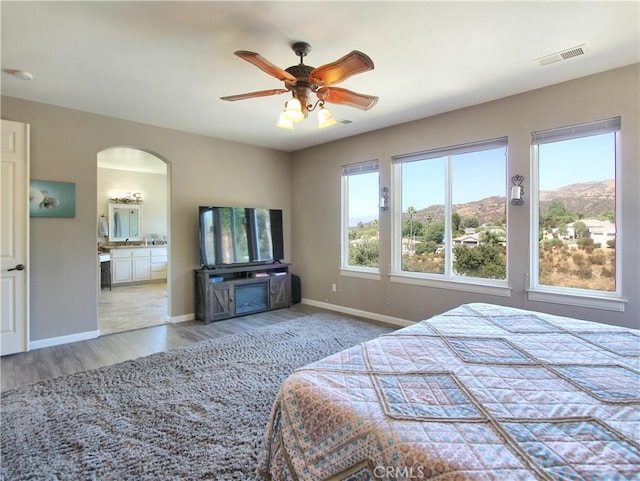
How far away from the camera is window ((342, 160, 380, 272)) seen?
4961 millimetres

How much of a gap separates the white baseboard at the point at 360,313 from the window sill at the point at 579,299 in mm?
1529

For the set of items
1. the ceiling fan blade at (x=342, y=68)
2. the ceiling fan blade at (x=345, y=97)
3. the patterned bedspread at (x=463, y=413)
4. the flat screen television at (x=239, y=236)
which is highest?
the ceiling fan blade at (x=345, y=97)

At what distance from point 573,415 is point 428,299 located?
3197 mm

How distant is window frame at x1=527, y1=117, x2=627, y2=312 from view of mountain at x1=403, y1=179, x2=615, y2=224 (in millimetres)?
71

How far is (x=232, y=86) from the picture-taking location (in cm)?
326

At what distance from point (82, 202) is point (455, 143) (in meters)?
4.52

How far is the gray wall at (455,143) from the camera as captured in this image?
9.53ft

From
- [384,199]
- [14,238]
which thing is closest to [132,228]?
[14,238]

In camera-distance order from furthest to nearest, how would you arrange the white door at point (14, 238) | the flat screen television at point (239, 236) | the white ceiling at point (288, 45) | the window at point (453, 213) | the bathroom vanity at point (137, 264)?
the bathroom vanity at point (137, 264)
the flat screen television at point (239, 236)
the window at point (453, 213)
the white door at point (14, 238)
the white ceiling at point (288, 45)

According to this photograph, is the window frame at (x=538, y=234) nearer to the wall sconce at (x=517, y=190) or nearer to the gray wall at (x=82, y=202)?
the wall sconce at (x=517, y=190)

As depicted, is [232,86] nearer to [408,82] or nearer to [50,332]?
[408,82]

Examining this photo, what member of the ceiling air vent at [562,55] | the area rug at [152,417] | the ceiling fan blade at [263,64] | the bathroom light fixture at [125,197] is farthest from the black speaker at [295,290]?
the bathroom light fixture at [125,197]

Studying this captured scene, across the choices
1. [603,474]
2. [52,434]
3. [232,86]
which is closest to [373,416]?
[603,474]

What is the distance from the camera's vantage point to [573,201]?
3.27m
